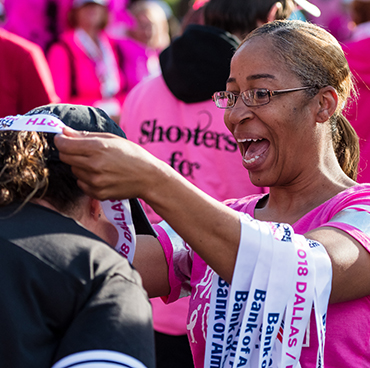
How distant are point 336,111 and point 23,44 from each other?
2231 millimetres

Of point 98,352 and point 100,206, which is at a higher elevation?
point 100,206

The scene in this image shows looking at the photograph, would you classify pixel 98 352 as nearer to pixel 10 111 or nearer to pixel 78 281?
pixel 78 281

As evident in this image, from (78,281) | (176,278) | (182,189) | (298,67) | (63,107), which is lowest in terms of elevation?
(176,278)

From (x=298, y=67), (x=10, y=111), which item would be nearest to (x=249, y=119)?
(x=298, y=67)

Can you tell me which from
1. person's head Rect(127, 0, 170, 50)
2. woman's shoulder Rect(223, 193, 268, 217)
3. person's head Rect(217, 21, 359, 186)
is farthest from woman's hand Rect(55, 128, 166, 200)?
person's head Rect(127, 0, 170, 50)

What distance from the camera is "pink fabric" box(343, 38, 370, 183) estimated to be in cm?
315

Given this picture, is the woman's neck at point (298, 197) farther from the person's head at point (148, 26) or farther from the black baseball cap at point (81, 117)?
the person's head at point (148, 26)

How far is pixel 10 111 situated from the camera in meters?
3.63

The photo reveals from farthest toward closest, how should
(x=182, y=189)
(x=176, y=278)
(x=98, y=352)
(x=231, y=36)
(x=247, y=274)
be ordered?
A: 1. (x=231, y=36)
2. (x=176, y=278)
3. (x=247, y=274)
4. (x=182, y=189)
5. (x=98, y=352)

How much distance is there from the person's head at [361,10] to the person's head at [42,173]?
124 inches

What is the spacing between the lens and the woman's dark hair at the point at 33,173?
4.54ft

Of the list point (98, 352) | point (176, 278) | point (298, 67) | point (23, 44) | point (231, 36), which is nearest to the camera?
point (98, 352)

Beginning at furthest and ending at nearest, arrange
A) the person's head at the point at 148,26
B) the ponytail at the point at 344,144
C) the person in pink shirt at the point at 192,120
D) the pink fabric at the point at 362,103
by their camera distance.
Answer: the person's head at the point at 148,26 < the pink fabric at the point at 362,103 < the person in pink shirt at the point at 192,120 < the ponytail at the point at 344,144

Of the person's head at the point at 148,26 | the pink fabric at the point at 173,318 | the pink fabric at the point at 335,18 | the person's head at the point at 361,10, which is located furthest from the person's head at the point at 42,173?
the pink fabric at the point at 335,18
